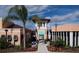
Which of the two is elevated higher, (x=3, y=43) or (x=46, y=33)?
(x=46, y=33)

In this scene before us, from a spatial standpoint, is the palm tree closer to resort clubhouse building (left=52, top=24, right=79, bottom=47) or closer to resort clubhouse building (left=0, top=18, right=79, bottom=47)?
resort clubhouse building (left=0, top=18, right=79, bottom=47)

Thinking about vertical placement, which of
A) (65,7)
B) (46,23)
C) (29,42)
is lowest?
(29,42)

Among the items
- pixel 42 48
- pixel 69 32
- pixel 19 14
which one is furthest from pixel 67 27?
pixel 19 14

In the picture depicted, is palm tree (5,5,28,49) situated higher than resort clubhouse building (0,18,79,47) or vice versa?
palm tree (5,5,28,49)

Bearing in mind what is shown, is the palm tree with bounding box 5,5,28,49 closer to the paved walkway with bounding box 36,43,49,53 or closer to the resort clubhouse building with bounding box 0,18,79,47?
the resort clubhouse building with bounding box 0,18,79,47

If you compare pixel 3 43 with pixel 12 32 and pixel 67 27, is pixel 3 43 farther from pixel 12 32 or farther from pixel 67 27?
pixel 67 27

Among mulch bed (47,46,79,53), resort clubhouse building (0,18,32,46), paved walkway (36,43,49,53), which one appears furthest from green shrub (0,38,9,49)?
mulch bed (47,46,79,53)

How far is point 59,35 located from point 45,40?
158 millimetres

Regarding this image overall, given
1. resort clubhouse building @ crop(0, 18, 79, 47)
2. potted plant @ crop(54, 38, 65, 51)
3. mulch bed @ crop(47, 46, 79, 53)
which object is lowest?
mulch bed @ crop(47, 46, 79, 53)

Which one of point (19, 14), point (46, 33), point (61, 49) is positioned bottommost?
point (61, 49)

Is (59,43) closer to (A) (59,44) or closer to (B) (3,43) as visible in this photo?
(A) (59,44)
